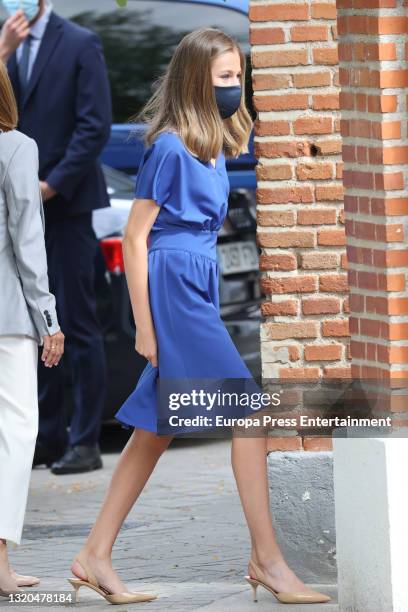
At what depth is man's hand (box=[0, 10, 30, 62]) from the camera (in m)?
8.51

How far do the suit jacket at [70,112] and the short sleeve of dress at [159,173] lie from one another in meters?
2.87

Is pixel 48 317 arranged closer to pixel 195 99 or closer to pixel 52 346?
pixel 52 346

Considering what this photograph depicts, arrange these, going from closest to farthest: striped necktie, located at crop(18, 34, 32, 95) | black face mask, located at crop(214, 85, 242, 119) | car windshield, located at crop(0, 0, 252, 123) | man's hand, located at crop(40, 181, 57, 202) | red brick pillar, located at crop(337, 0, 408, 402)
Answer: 1. red brick pillar, located at crop(337, 0, 408, 402)
2. black face mask, located at crop(214, 85, 242, 119)
3. man's hand, located at crop(40, 181, 57, 202)
4. striped necktie, located at crop(18, 34, 32, 95)
5. car windshield, located at crop(0, 0, 252, 123)

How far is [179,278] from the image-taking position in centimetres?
547

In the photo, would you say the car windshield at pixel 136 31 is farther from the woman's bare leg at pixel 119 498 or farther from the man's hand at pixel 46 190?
the woman's bare leg at pixel 119 498

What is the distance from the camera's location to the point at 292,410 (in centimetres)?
588

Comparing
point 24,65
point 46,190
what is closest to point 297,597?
point 46,190

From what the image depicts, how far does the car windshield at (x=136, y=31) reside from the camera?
10164 millimetres

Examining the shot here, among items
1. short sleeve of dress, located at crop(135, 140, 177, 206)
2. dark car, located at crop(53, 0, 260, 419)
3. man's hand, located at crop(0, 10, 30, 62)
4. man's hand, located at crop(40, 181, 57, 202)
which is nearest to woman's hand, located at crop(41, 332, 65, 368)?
short sleeve of dress, located at crop(135, 140, 177, 206)

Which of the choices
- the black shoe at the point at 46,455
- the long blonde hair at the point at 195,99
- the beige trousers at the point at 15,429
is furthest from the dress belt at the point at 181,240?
the black shoe at the point at 46,455

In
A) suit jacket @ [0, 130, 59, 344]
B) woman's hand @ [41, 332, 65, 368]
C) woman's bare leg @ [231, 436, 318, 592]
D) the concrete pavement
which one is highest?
suit jacket @ [0, 130, 59, 344]

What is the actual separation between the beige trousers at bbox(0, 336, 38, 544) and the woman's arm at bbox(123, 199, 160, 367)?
1.53 feet

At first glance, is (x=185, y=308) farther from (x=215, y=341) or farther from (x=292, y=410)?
(x=292, y=410)

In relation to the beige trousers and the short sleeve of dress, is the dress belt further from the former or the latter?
the beige trousers
